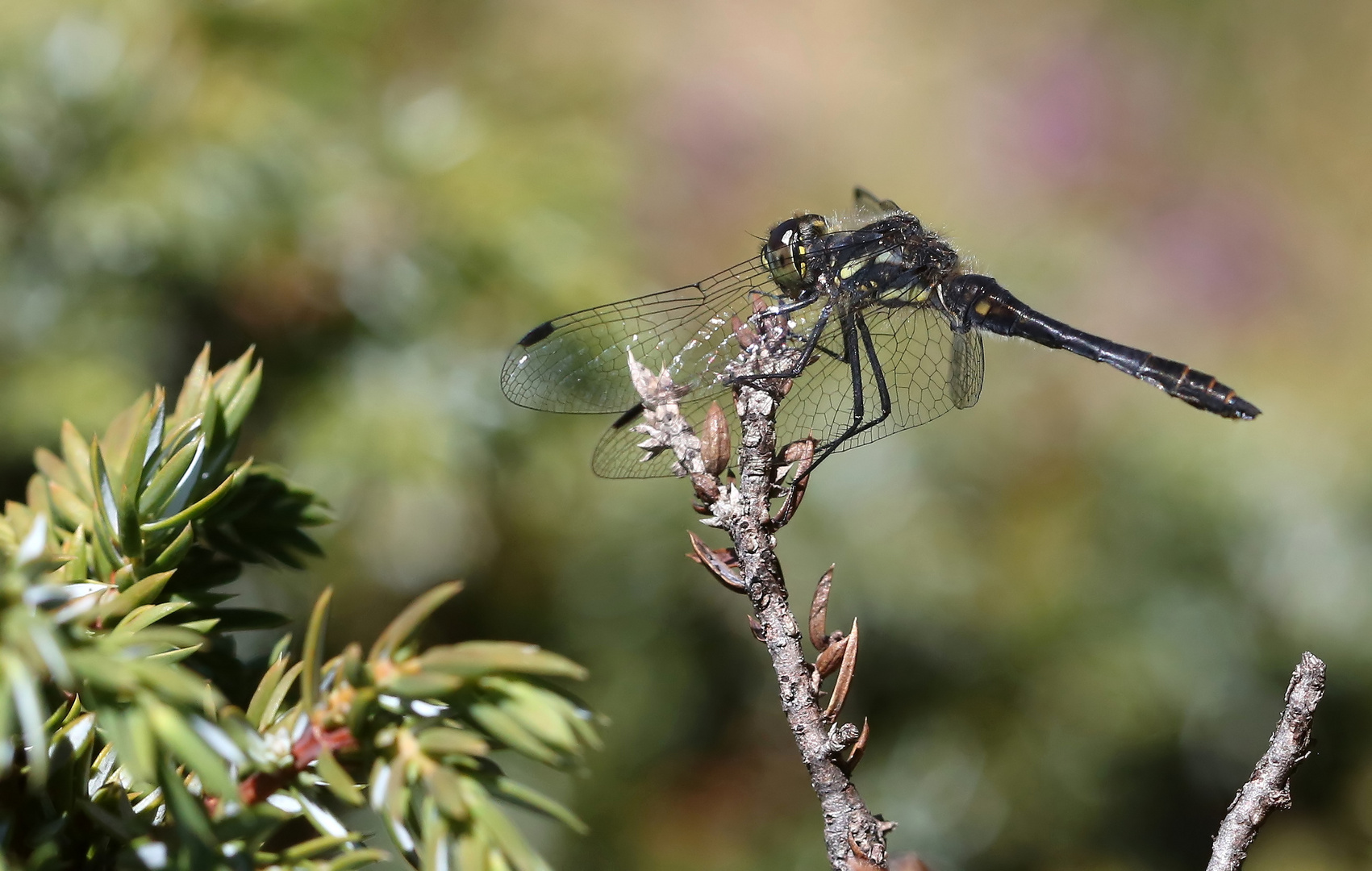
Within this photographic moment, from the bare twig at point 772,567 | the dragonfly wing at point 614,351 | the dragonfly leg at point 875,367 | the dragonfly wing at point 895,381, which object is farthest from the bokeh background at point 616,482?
the bare twig at point 772,567

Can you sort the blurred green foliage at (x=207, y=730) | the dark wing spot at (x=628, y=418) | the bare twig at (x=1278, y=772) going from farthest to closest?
the dark wing spot at (x=628, y=418)
the bare twig at (x=1278, y=772)
the blurred green foliage at (x=207, y=730)

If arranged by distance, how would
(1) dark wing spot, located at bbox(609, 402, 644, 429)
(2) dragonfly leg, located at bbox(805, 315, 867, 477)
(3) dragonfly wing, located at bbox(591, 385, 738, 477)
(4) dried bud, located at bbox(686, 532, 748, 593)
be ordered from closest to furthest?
(4) dried bud, located at bbox(686, 532, 748, 593) < (1) dark wing spot, located at bbox(609, 402, 644, 429) < (3) dragonfly wing, located at bbox(591, 385, 738, 477) < (2) dragonfly leg, located at bbox(805, 315, 867, 477)

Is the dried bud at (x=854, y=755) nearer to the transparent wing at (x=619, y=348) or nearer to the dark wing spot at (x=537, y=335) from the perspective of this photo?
the transparent wing at (x=619, y=348)

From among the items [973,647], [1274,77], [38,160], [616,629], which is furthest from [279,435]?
[1274,77]

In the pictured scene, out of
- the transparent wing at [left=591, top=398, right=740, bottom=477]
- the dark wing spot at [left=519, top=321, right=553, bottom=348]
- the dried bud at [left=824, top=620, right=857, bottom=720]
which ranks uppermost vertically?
the dark wing spot at [left=519, top=321, right=553, bottom=348]

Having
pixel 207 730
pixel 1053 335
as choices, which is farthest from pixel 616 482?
pixel 207 730

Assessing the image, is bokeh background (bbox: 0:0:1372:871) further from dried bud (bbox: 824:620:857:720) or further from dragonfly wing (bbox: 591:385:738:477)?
dried bud (bbox: 824:620:857:720)

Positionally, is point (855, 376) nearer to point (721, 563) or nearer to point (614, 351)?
point (614, 351)

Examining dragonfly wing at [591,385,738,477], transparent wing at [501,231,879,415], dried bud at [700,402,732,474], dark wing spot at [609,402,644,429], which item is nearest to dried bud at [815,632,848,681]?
dried bud at [700,402,732,474]
